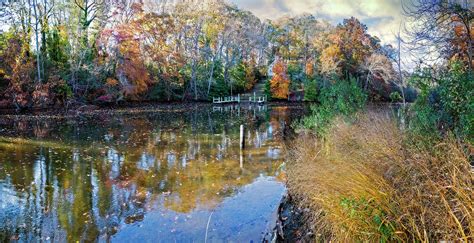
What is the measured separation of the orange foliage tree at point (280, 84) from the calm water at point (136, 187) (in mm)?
28390

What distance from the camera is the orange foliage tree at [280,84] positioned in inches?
1686

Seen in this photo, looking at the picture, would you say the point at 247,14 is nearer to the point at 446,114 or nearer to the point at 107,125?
the point at 107,125

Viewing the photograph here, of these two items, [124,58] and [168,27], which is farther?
[168,27]

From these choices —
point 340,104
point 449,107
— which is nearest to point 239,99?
point 340,104

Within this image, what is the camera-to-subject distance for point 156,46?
3428 centimetres

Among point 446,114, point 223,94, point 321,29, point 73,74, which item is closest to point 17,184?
point 446,114

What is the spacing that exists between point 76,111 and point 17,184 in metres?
17.4

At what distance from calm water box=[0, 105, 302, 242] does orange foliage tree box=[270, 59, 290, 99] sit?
28.4 metres

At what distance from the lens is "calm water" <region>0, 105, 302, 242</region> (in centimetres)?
584

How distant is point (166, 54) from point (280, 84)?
1506cm

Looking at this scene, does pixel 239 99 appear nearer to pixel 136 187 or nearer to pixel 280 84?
pixel 280 84

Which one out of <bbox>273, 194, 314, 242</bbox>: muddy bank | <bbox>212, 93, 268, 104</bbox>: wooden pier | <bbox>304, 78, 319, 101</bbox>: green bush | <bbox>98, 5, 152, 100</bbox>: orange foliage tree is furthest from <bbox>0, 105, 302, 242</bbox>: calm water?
<bbox>304, 78, 319, 101</bbox>: green bush

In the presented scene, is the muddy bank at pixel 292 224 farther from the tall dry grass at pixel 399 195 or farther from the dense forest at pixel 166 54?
the dense forest at pixel 166 54

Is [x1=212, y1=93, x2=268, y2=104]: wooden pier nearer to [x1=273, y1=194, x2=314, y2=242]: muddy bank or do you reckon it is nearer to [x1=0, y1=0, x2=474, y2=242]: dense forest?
[x1=0, y1=0, x2=474, y2=242]: dense forest
